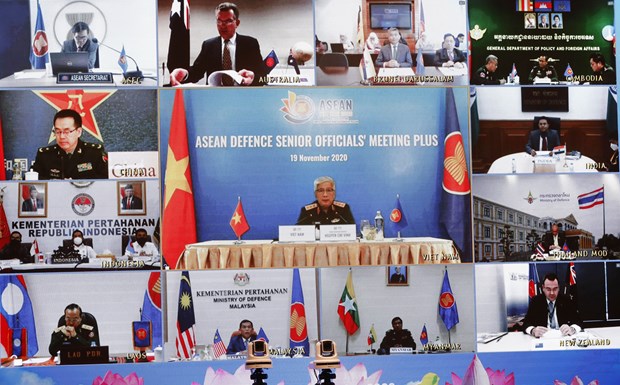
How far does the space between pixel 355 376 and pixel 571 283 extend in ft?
5.42

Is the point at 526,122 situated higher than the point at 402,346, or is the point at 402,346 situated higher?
the point at 526,122

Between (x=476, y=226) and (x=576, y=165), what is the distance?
85 centimetres

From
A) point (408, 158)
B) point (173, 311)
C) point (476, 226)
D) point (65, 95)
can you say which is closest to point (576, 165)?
point (476, 226)

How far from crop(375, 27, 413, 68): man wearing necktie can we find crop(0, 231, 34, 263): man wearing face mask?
8.90 feet

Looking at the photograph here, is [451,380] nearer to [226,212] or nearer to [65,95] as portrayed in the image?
[226,212]

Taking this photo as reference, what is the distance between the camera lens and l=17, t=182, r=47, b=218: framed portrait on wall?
16.9 feet

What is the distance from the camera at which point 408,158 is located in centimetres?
534

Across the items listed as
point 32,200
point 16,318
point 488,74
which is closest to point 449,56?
point 488,74

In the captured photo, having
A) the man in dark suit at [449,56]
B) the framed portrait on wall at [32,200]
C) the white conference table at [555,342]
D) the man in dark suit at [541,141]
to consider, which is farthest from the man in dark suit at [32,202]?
the man in dark suit at [541,141]

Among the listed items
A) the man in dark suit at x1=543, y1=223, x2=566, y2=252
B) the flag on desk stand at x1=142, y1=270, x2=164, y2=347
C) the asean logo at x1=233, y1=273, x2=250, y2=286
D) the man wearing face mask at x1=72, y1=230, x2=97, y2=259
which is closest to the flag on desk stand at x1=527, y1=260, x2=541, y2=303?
the man in dark suit at x1=543, y1=223, x2=566, y2=252

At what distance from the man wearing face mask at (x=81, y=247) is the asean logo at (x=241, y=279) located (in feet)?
3.17

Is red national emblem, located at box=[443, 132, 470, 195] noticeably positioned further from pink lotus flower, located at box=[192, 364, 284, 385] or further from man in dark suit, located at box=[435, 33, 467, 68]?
pink lotus flower, located at box=[192, 364, 284, 385]

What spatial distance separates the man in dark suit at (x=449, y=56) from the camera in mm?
5359

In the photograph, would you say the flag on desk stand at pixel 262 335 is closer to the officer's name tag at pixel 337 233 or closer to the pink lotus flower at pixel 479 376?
the officer's name tag at pixel 337 233
